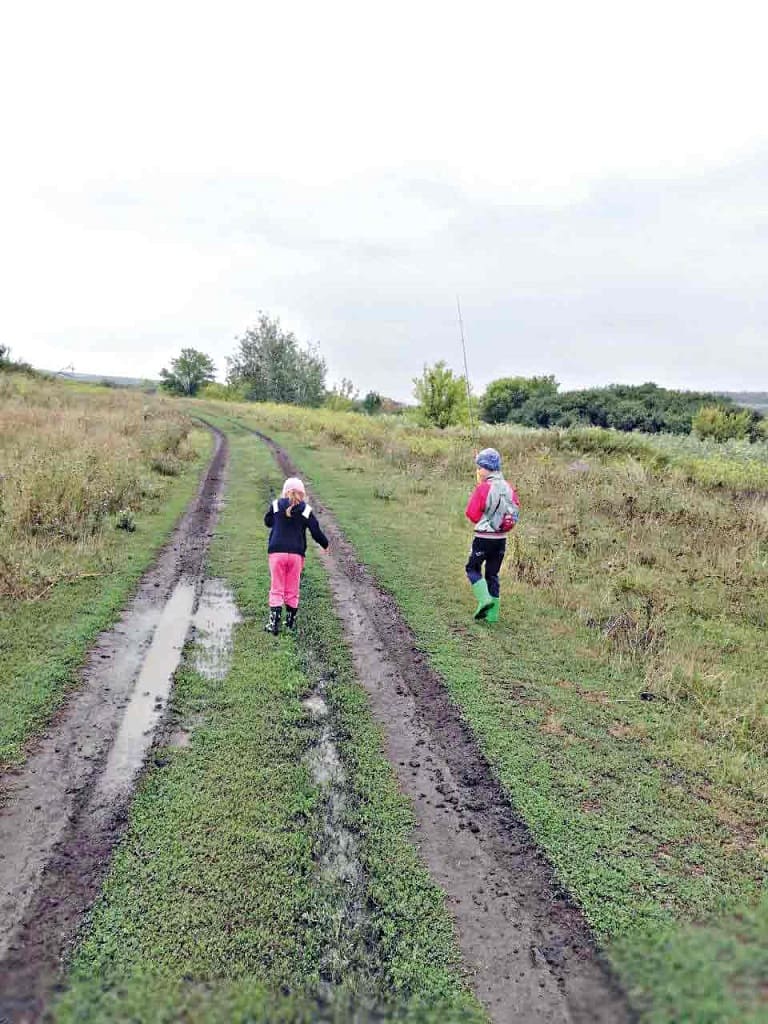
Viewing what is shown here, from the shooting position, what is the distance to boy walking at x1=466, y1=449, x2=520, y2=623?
304 inches

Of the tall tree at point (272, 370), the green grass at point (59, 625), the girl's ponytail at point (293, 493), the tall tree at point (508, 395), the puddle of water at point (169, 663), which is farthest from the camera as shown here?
the tall tree at point (508, 395)

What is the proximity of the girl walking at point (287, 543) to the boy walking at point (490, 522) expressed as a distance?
213 centimetres

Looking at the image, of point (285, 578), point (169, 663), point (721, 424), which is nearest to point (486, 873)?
point (169, 663)

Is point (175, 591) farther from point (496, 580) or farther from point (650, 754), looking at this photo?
point (650, 754)

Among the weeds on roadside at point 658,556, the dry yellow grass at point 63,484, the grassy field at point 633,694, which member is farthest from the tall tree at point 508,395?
the grassy field at point 633,694

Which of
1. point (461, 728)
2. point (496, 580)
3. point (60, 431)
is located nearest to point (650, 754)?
point (461, 728)

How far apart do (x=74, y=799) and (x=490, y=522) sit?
541cm

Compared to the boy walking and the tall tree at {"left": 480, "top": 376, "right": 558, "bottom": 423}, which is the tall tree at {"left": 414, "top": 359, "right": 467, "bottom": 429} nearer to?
the boy walking

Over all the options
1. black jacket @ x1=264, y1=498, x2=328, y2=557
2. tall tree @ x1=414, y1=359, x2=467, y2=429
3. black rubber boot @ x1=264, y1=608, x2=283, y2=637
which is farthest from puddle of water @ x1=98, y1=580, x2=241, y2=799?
tall tree @ x1=414, y1=359, x2=467, y2=429

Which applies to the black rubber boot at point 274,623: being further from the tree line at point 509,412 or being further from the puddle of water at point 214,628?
the tree line at point 509,412

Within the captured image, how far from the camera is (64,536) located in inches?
404

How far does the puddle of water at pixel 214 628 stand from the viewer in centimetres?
634

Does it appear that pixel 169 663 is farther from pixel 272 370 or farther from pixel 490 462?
pixel 272 370

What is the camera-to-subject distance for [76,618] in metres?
7.31
